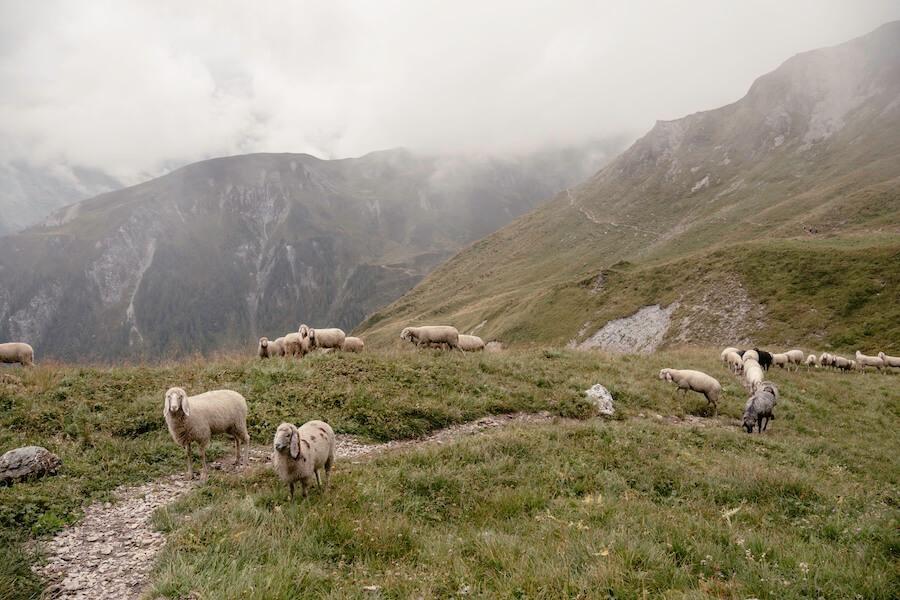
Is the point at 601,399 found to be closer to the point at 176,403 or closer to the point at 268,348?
the point at 176,403

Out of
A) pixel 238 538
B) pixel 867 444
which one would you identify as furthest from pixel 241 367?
pixel 867 444

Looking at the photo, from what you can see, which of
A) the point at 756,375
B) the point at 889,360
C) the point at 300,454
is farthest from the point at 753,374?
the point at 300,454

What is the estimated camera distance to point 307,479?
9.34 m

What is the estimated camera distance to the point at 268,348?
2255 cm

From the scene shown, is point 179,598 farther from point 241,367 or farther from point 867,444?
point 867,444

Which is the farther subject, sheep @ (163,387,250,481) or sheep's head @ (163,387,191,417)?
sheep @ (163,387,250,481)

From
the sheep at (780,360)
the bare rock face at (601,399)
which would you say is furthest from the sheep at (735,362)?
the bare rock face at (601,399)

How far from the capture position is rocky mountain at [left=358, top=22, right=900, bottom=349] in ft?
163

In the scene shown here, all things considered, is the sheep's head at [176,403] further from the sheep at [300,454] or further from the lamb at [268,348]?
the lamb at [268,348]

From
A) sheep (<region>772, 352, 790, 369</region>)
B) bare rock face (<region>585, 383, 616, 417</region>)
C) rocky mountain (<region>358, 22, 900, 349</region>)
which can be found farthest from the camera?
rocky mountain (<region>358, 22, 900, 349</region>)

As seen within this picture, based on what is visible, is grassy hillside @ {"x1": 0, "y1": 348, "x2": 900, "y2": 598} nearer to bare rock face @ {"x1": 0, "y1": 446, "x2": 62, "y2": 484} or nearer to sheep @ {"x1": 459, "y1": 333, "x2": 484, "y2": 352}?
bare rock face @ {"x1": 0, "y1": 446, "x2": 62, "y2": 484}

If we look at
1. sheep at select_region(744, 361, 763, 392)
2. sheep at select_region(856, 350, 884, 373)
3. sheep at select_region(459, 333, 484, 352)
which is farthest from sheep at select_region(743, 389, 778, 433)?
sheep at select_region(856, 350, 884, 373)

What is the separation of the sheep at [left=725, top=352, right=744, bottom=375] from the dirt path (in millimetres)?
Result: 29610

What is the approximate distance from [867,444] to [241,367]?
2464 cm
